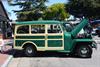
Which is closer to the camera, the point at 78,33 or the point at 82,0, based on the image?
the point at 78,33

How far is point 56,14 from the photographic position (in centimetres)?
9269

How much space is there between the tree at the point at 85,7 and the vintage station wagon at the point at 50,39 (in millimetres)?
44274

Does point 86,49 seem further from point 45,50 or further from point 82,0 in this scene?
point 82,0

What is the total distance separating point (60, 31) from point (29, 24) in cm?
176

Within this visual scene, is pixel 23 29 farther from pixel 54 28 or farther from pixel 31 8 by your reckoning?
pixel 31 8

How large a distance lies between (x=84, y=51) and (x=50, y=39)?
1.95m

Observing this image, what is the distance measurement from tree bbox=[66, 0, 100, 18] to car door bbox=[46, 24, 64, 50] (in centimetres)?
4433

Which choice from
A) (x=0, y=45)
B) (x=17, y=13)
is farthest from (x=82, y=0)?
(x=0, y=45)

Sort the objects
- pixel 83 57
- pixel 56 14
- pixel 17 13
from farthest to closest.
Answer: pixel 56 14
pixel 17 13
pixel 83 57

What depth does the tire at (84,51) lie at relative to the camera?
19.1 m

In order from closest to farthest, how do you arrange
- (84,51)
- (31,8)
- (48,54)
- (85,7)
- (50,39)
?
(84,51) < (50,39) < (48,54) < (31,8) < (85,7)

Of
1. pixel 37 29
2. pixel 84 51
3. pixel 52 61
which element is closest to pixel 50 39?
pixel 37 29

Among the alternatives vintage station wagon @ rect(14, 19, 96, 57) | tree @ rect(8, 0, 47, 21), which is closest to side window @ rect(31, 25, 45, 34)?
vintage station wagon @ rect(14, 19, 96, 57)

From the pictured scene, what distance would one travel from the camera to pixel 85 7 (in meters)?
65.4
